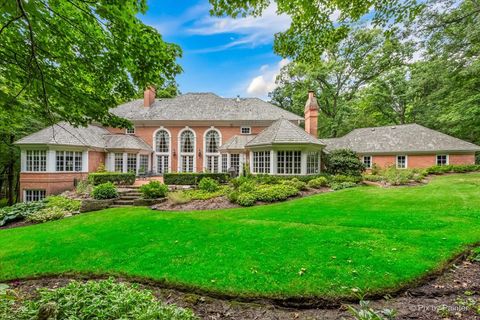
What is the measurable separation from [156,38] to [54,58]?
2033 mm

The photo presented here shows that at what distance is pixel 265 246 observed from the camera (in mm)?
5645

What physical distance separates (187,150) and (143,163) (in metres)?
4.55

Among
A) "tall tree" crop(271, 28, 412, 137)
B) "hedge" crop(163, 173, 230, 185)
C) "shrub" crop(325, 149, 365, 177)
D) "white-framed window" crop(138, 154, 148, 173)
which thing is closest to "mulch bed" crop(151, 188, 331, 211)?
"hedge" crop(163, 173, 230, 185)

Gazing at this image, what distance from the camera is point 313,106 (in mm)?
20078

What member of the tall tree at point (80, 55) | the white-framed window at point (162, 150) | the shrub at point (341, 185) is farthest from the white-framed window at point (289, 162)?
the white-framed window at point (162, 150)

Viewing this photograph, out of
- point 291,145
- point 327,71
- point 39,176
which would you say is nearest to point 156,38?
point 291,145

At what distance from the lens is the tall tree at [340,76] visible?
26016mm

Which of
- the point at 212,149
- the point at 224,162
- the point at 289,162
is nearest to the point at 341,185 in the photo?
the point at 289,162

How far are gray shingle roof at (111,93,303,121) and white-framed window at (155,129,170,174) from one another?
170cm

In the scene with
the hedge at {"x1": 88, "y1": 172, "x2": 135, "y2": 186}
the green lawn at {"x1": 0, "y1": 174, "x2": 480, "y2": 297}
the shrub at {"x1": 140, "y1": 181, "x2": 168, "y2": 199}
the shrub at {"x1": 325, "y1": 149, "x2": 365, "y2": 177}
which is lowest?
the green lawn at {"x1": 0, "y1": 174, "x2": 480, "y2": 297}

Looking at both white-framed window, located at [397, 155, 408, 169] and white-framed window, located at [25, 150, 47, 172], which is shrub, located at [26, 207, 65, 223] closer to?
white-framed window, located at [25, 150, 47, 172]

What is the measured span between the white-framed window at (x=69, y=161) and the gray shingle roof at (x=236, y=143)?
11.5 meters

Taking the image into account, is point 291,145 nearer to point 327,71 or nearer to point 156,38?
point 156,38

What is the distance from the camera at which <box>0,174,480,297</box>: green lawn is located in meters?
4.26
